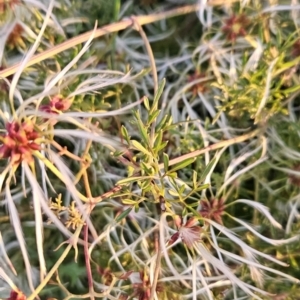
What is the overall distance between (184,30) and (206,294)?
422 mm

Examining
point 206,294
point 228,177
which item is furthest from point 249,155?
point 206,294

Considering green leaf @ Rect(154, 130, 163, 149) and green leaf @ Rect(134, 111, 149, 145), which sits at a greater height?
green leaf @ Rect(134, 111, 149, 145)

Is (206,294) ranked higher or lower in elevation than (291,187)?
lower

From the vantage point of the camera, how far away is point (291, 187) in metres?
0.78

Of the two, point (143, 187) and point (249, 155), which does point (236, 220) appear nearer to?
point (249, 155)

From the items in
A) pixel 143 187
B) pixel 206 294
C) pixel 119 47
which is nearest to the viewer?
pixel 143 187

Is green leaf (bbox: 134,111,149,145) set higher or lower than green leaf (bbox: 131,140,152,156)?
higher

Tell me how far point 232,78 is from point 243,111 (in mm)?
53

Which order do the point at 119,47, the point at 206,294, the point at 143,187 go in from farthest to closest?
the point at 119,47 < the point at 206,294 < the point at 143,187

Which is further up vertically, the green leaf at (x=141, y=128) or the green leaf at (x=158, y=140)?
the green leaf at (x=141, y=128)

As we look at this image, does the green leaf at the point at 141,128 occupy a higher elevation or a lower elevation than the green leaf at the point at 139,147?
higher

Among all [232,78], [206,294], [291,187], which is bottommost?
[206,294]

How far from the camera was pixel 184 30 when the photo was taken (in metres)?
0.88

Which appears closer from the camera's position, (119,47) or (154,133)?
(154,133)
